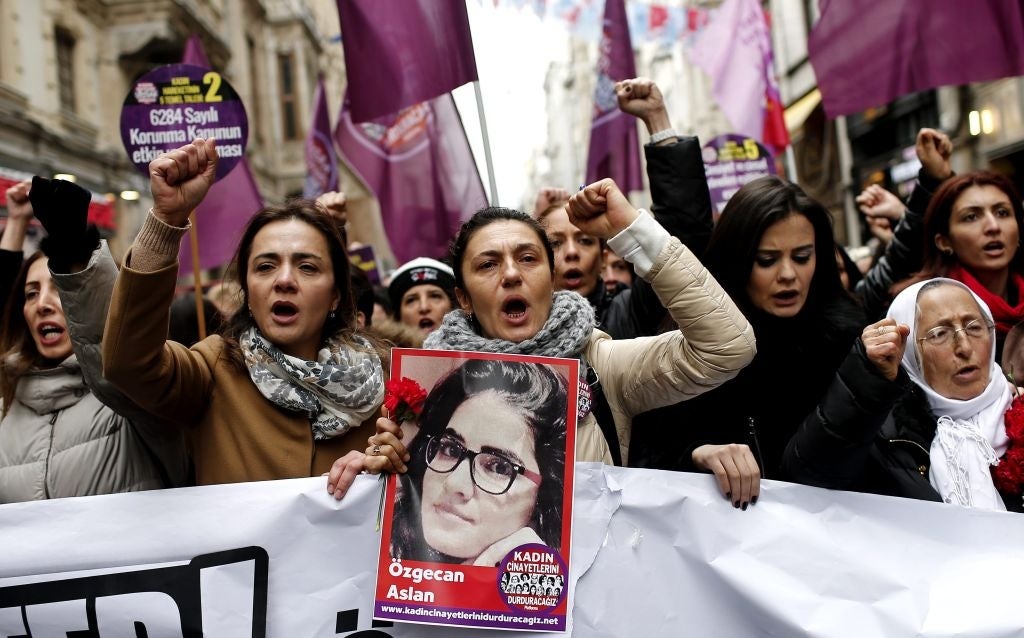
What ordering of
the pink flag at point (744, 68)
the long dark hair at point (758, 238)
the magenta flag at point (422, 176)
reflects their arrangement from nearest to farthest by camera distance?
the long dark hair at point (758, 238) < the magenta flag at point (422, 176) < the pink flag at point (744, 68)

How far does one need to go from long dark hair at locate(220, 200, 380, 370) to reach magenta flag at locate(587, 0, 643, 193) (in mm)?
→ 4439

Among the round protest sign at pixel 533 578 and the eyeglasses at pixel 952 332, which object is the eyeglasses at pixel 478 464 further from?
the eyeglasses at pixel 952 332

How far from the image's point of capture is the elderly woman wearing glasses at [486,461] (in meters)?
1.84

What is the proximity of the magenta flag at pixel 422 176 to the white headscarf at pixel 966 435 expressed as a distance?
3189 mm

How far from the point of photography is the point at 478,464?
1.88 metres

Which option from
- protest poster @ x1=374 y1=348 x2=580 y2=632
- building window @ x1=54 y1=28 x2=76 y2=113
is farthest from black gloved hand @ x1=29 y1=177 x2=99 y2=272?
building window @ x1=54 y1=28 x2=76 y2=113

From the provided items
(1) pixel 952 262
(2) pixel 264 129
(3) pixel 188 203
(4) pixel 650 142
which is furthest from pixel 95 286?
(2) pixel 264 129

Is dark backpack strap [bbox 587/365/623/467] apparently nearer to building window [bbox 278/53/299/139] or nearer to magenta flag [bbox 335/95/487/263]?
magenta flag [bbox 335/95/487/263]

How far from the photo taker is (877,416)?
1.90 meters

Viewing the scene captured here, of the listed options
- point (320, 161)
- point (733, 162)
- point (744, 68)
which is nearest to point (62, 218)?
point (733, 162)

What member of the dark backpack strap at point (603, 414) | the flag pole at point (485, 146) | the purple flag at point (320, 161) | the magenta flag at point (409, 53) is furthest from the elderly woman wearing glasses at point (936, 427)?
the purple flag at point (320, 161)

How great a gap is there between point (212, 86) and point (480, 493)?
2.89m

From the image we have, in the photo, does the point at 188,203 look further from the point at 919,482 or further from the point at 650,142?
the point at 919,482

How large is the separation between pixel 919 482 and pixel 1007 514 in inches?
9.1
